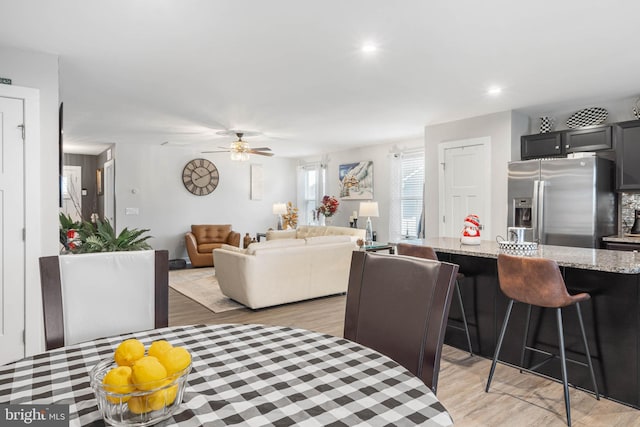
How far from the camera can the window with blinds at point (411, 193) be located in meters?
7.02

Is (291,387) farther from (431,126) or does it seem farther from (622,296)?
(431,126)

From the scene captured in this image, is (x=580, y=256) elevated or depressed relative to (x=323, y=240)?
elevated

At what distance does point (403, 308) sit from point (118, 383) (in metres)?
0.96

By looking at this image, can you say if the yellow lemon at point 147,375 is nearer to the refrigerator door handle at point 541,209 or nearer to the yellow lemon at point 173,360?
the yellow lemon at point 173,360

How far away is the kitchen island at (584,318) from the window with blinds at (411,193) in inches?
152

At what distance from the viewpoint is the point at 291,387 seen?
1.01 m

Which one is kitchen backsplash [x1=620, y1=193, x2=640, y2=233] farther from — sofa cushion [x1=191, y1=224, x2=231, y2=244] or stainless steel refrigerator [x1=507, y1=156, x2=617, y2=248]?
sofa cushion [x1=191, y1=224, x2=231, y2=244]

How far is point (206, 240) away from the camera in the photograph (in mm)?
7961

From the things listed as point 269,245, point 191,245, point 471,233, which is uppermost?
point 471,233

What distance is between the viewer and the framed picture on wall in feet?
25.7

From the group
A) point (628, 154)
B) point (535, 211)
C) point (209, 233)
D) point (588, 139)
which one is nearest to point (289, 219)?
point (209, 233)

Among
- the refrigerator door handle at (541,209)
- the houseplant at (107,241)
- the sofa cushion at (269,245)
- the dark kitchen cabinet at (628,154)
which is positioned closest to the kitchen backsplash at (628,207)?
the dark kitchen cabinet at (628,154)

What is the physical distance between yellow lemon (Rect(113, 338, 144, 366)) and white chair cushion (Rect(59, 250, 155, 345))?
0.84 m

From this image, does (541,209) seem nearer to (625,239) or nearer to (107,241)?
(625,239)
